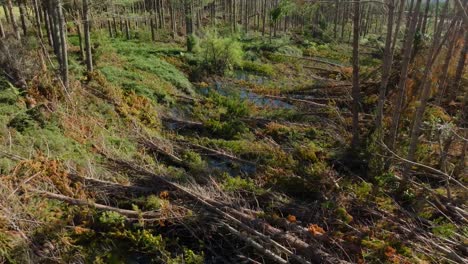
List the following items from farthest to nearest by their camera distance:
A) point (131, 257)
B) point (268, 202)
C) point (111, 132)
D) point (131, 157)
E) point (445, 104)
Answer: point (445, 104) < point (111, 132) < point (131, 157) < point (268, 202) < point (131, 257)

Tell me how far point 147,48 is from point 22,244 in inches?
731

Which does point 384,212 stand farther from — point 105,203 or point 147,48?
point 147,48

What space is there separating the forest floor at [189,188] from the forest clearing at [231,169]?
0.11 ft

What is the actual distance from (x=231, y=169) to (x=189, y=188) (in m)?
2.49

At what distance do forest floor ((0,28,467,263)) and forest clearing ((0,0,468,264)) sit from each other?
35 mm

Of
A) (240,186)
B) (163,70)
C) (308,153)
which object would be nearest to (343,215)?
(240,186)

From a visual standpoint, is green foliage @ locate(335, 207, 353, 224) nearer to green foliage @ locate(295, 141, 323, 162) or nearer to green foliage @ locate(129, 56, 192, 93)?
green foliage @ locate(295, 141, 323, 162)

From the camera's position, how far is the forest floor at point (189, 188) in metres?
5.78

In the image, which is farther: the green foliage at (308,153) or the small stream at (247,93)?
the small stream at (247,93)

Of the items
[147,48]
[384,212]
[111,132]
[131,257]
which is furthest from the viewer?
[147,48]

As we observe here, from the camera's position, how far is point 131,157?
8945 millimetres

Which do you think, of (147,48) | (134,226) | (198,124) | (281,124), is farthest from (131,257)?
(147,48)

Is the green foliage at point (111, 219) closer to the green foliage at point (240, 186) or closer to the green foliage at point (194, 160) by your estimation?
the green foliage at point (240, 186)

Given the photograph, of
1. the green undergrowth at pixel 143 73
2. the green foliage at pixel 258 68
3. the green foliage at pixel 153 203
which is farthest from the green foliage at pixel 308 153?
the green foliage at pixel 258 68
